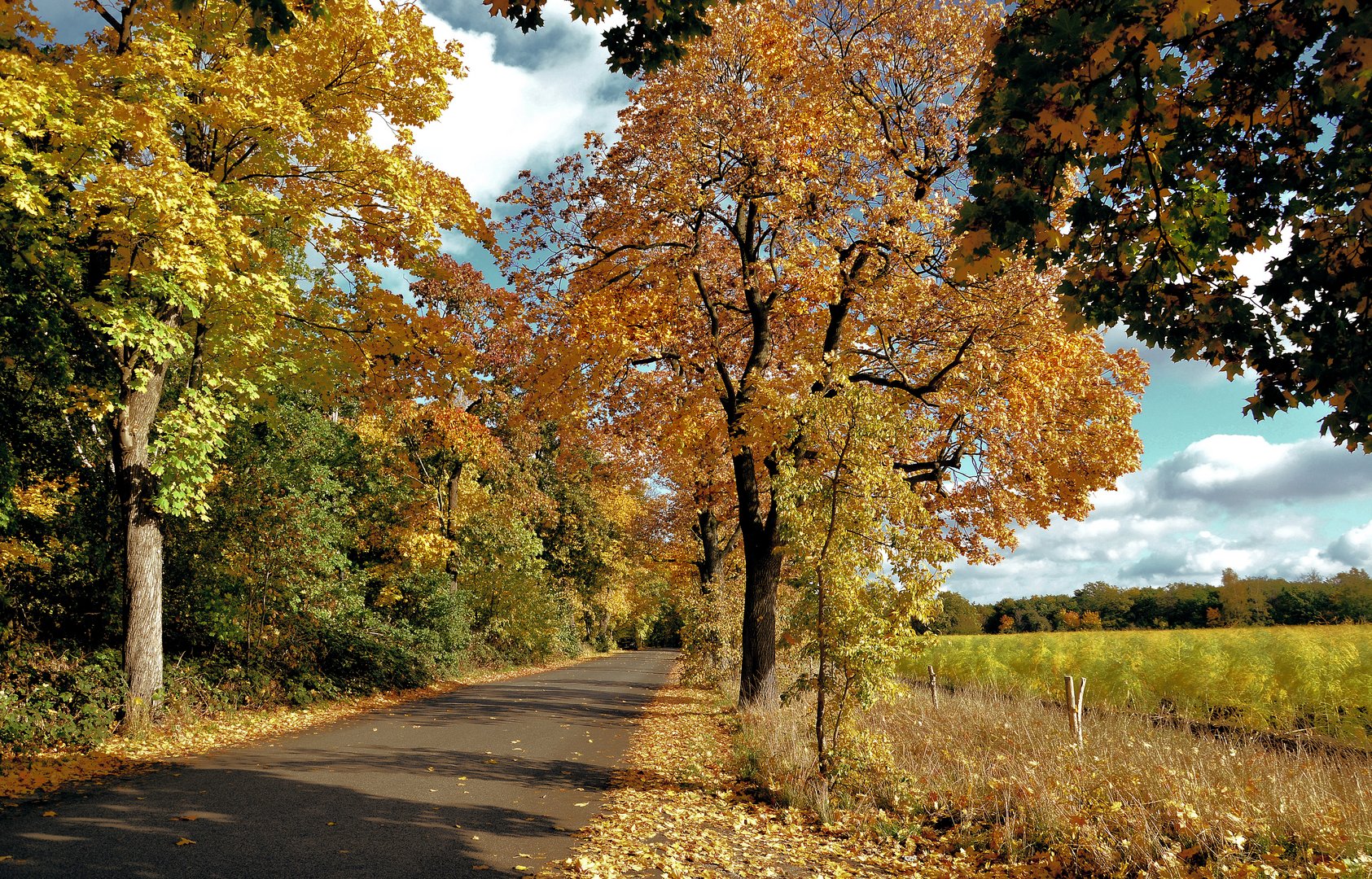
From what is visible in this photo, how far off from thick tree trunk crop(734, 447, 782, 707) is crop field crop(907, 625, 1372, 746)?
2.78 m

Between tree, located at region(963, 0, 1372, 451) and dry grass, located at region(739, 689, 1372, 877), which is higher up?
tree, located at region(963, 0, 1372, 451)

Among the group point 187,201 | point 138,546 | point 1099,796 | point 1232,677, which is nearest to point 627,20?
point 187,201

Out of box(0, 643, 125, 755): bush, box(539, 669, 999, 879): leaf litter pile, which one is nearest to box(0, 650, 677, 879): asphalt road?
box(539, 669, 999, 879): leaf litter pile

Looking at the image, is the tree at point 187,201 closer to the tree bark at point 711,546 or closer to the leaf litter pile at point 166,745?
the leaf litter pile at point 166,745

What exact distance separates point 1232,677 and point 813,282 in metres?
11.0

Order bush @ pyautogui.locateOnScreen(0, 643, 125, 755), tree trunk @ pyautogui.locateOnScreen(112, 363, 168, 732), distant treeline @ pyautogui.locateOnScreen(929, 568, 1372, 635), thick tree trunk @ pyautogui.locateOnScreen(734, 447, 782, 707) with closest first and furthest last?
bush @ pyautogui.locateOnScreen(0, 643, 125, 755) < tree trunk @ pyautogui.locateOnScreen(112, 363, 168, 732) < thick tree trunk @ pyautogui.locateOnScreen(734, 447, 782, 707) < distant treeline @ pyautogui.locateOnScreen(929, 568, 1372, 635)

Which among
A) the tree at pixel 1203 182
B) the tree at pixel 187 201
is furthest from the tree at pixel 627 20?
the tree at pixel 187 201

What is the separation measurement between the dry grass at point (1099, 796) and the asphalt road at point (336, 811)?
2629 millimetres

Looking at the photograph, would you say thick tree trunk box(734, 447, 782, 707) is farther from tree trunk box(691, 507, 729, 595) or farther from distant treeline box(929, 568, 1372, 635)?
distant treeline box(929, 568, 1372, 635)

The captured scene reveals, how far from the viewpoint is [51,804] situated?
662 centimetres

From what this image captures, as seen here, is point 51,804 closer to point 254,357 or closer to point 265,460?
point 254,357

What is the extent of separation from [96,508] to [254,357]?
3314mm

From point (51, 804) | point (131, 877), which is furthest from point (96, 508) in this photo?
point (131, 877)

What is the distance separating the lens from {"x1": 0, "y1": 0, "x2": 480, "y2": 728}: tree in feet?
28.2
